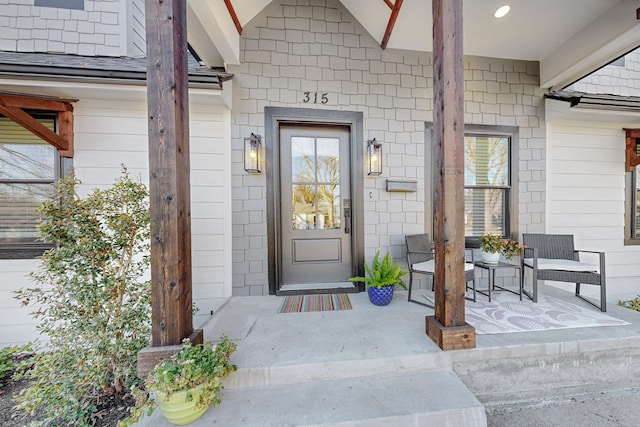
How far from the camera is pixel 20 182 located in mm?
2725

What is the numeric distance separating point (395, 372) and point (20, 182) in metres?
4.30

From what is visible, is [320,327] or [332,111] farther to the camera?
[332,111]

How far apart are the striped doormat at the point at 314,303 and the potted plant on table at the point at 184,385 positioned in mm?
1172

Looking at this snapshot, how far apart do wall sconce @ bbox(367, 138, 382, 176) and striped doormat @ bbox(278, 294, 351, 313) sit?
5.43 feet

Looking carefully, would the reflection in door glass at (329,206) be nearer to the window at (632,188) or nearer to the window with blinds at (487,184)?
the window with blinds at (487,184)

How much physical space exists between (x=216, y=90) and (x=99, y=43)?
2009 millimetres

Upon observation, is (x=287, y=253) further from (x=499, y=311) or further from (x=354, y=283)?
(x=499, y=311)

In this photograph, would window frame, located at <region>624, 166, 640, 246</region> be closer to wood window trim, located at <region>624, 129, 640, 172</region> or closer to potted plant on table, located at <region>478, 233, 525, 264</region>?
wood window trim, located at <region>624, 129, 640, 172</region>

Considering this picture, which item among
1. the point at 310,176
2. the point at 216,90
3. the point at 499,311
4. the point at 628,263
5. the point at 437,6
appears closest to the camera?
the point at 437,6

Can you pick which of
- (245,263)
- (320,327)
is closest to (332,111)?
(245,263)

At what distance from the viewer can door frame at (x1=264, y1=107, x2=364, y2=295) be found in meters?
3.11

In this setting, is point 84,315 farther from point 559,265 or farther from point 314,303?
point 559,265

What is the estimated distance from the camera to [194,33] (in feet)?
8.91

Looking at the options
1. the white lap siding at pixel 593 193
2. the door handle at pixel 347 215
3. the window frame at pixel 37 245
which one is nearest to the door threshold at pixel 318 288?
the door handle at pixel 347 215
